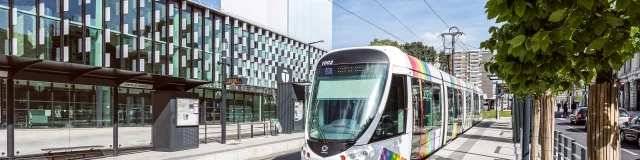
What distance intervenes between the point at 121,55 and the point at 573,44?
3064 centimetres

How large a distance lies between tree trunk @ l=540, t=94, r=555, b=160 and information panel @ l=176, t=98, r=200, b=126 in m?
10.8

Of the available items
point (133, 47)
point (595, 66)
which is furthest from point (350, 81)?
point (133, 47)

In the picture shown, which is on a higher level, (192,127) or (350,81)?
(350,81)

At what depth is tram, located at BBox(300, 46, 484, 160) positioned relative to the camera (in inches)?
349

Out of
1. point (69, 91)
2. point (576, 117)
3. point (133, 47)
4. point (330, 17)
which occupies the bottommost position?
point (576, 117)

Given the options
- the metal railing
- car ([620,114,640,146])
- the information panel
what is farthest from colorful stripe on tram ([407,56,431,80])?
car ([620,114,640,146])

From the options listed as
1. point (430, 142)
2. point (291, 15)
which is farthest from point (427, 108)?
point (291, 15)

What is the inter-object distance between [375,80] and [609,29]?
263 inches

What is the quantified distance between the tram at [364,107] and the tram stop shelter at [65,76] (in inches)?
231

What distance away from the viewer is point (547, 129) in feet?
27.0

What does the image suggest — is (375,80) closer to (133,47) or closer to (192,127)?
(192,127)

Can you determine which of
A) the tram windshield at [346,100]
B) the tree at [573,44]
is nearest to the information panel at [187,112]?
the tram windshield at [346,100]

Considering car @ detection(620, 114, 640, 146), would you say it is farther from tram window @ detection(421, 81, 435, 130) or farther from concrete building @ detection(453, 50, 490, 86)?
concrete building @ detection(453, 50, 490, 86)

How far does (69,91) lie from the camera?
22359 mm
